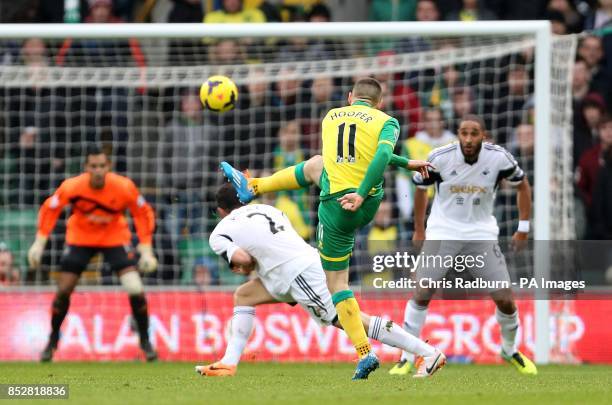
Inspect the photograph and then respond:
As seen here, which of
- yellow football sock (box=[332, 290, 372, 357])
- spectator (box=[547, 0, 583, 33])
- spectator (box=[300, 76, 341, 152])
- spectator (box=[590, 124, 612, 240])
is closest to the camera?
yellow football sock (box=[332, 290, 372, 357])

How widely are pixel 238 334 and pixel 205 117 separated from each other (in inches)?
254

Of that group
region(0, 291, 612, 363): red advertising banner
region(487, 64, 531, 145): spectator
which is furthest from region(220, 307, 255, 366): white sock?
region(487, 64, 531, 145): spectator

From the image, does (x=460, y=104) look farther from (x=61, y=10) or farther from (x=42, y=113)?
(x=61, y=10)

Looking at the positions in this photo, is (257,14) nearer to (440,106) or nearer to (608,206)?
(440,106)

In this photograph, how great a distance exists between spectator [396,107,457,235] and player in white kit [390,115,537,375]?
279 cm

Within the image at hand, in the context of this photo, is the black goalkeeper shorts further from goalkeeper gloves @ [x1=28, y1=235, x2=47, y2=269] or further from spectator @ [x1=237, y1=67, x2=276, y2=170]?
spectator @ [x1=237, y1=67, x2=276, y2=170]

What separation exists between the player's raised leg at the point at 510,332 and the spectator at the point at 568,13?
6604mm

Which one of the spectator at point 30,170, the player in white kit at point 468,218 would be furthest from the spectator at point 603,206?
the spectator at point 30,170

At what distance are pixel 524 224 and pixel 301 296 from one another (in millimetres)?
2757

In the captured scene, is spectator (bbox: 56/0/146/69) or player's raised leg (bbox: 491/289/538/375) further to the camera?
spectator (bbox: 56/0/146/69)

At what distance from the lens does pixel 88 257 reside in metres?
14.1

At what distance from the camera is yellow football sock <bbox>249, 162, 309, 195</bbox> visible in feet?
34.0

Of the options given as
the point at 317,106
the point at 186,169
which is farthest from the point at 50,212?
the point at 317,106

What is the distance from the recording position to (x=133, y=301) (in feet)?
45.7
